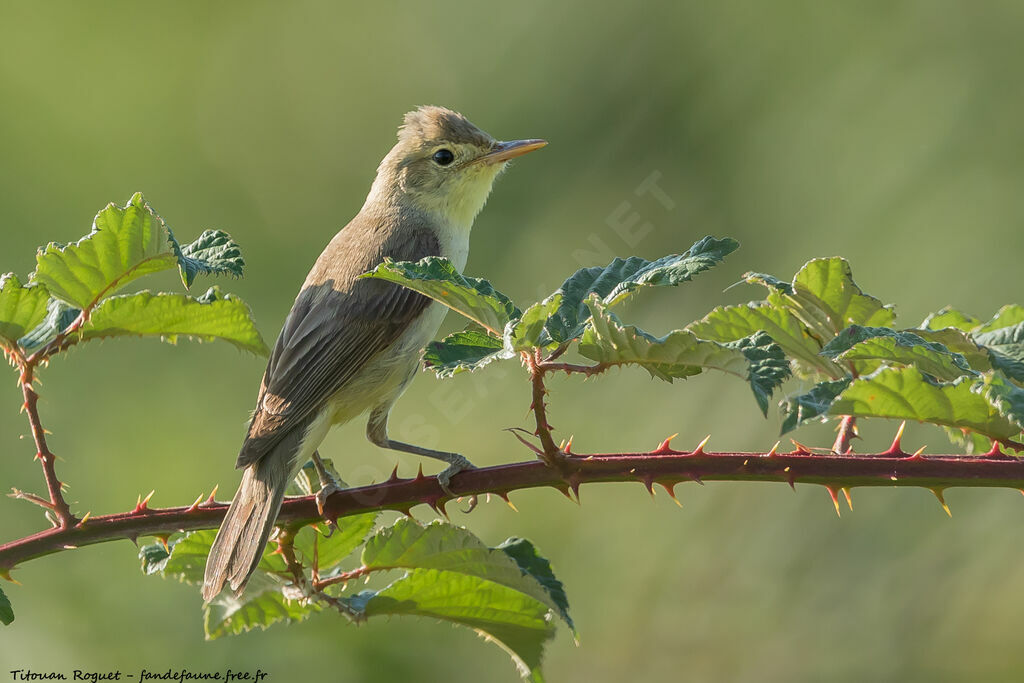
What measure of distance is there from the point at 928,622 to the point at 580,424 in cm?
122

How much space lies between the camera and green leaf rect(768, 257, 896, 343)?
178cm

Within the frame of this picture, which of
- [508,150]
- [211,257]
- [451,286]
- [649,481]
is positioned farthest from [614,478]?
[508,150]

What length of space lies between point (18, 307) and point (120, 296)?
16 cm

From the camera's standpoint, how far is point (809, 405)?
1.33 metres

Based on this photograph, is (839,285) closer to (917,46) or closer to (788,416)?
(788,416)

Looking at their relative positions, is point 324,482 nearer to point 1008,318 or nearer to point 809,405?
point 809,405

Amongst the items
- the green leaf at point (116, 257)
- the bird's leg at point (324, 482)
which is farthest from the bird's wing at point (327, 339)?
the green leaf at point (116, 257)

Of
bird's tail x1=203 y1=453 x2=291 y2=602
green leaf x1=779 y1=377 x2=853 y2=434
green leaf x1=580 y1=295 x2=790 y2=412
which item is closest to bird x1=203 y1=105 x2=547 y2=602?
bird's tail x1=203 y1=453 x2=291 y2=602

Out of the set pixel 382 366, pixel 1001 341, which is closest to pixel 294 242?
pixel 382 366

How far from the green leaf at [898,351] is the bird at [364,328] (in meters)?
0.72

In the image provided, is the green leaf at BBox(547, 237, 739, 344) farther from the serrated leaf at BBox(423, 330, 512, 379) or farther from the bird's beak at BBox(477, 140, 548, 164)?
the bird's beak at BBox(477, 140, 548, 164)

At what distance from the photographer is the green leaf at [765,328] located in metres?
1.70

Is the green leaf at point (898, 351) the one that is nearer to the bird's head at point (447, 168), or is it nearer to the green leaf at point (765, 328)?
the green leaf at point (765, 328)

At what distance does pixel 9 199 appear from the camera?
14.1 ft
